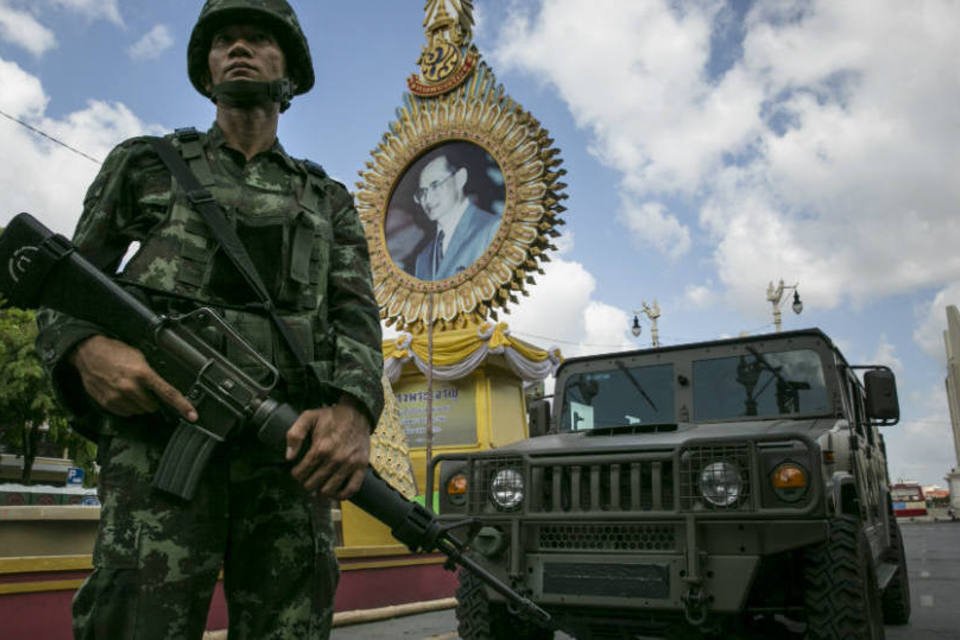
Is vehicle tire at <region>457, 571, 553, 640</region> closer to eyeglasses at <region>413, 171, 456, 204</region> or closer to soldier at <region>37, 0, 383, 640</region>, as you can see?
soldier at <region>37, 0, 383, 640</region>

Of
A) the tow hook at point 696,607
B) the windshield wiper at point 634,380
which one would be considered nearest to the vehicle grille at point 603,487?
the tow hook at point 696,607

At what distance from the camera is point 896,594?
6.44m

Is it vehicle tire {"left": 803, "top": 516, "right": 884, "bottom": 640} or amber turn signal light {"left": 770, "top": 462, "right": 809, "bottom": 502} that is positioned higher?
amber turn signal light {"left": 770, "top": 462, "right": 809, "bottom": 502}

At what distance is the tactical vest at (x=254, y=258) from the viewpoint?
1925 millimetres

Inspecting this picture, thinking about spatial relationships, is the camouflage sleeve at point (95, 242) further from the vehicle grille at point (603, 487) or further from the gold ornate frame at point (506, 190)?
the gold ornate frame at point (506, 190)

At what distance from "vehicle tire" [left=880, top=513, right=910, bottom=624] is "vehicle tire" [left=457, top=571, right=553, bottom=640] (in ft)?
11.8

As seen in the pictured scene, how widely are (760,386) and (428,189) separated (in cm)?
1455

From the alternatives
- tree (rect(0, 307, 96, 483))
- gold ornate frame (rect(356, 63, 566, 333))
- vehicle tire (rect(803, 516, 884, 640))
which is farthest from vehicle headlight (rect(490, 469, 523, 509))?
tree (rect(0, 307, 96, 483))

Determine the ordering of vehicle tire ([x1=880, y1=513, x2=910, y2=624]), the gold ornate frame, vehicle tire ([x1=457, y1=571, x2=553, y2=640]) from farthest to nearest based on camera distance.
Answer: the gold ornate frame < vehicle tire ([x1=880, y1=513, x2=910, y2=624]) < vehicle tire ([x1=457, y1=571, x2=553, y2=640])

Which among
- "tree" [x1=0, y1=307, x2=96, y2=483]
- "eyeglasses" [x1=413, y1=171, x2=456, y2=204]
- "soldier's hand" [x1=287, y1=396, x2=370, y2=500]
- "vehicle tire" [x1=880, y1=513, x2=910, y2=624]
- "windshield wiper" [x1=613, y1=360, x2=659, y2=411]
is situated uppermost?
"eyeglasses" [x1=413, y1=171, x2=456, y2=204]

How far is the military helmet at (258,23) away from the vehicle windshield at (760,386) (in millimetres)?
3493

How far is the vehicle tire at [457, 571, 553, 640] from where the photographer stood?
4.08 metres

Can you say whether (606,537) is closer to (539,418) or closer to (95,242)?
(539,418)

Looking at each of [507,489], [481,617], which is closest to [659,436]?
[507,489]
